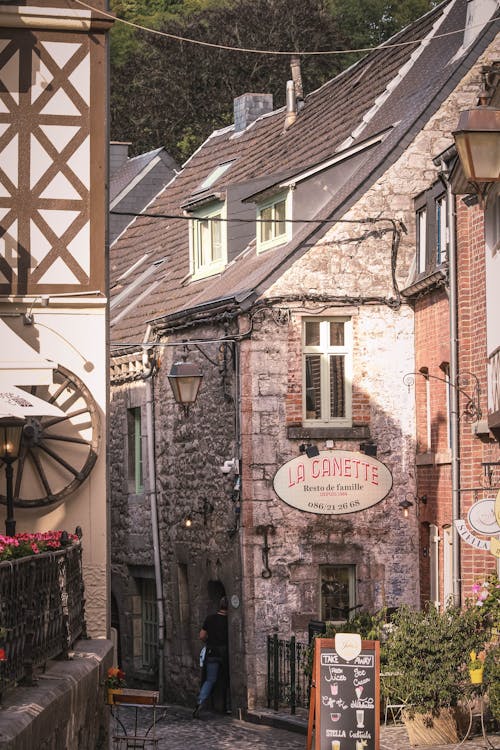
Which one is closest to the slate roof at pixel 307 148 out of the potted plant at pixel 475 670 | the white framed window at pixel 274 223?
the white framed window at pixel 274 223

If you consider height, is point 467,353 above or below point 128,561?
above

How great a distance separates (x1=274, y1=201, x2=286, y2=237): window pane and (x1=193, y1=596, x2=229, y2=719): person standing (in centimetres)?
565

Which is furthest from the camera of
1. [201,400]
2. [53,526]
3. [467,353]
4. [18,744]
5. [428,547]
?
[201,400]

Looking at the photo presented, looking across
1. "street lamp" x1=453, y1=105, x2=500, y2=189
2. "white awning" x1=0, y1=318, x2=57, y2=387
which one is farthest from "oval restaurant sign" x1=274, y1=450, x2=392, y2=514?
"street lamp" x1=453, y1=105, x2=500, y2=189

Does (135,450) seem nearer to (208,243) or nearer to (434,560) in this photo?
(208,243)

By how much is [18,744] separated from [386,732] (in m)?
9.83

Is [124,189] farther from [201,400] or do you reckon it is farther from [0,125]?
[0,125]

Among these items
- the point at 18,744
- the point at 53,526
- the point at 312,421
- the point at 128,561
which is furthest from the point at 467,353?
the point at 18,744

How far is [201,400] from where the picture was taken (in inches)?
968

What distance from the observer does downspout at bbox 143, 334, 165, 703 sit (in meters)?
26.0

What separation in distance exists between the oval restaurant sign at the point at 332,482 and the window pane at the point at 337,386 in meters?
0.67

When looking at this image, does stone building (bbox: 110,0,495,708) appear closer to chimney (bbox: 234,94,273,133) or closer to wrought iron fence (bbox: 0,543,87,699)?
chimney (bbox: 234,94,273,133)

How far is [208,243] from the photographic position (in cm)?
2755

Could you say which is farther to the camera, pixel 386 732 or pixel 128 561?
pixel 128 561
